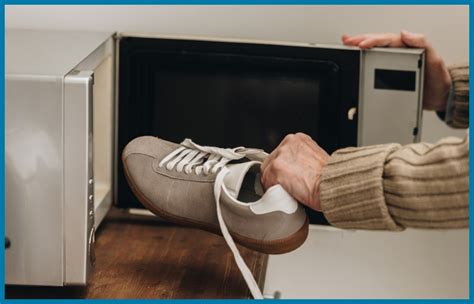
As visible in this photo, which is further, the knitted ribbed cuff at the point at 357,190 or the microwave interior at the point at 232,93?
the microwave interior at the point at 232,93

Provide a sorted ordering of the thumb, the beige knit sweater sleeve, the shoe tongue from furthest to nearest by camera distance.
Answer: the thumb, the shoe tongue, the beige knit sweater sleeve

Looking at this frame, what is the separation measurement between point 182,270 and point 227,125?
0.60 feet

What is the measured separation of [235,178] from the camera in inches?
Answer: 29.8

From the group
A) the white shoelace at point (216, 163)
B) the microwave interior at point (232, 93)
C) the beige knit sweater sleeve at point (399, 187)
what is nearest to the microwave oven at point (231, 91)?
the microwave interior at point (232, 93)

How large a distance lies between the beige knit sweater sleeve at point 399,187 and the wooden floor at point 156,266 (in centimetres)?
18

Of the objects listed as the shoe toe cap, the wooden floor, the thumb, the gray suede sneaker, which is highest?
the thumb

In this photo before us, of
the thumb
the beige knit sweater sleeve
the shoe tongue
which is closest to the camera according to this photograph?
the beige knit sweater sleeve

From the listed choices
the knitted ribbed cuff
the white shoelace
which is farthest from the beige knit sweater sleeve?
the white shoelace

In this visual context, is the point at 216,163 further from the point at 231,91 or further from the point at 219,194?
the point at 231,91

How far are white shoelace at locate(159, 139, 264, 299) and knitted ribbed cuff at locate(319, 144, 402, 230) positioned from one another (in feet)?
0.33

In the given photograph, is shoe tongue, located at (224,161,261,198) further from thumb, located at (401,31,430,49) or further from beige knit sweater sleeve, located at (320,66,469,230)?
thumb, located at (401,31,430,49)

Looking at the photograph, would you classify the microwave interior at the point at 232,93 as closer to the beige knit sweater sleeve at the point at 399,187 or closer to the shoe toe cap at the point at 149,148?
the shoe toe cap at the point at 149,148

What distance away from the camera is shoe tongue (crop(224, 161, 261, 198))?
2.47 ft

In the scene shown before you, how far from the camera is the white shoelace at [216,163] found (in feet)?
2.49
